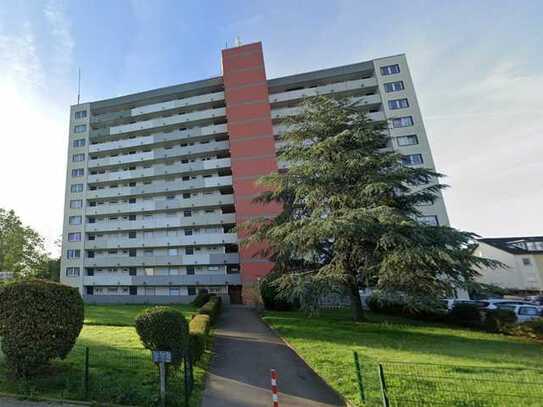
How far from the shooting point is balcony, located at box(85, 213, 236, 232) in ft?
121

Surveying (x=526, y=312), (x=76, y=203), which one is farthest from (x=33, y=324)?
(x=76, y=203)

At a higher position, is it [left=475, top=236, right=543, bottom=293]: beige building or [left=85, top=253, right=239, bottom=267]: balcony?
[left=85, top=253, right=239, bottom=267]: balcony

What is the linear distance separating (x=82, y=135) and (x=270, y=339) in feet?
146

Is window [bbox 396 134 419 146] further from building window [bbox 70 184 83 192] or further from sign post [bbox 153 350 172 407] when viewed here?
building window [bbox 70 184 83 192]

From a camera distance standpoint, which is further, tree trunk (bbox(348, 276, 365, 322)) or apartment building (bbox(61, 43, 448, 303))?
apartment building (bbox(61, 43, 448, 303))

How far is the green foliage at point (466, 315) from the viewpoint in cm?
1785

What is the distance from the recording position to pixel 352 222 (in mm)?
14375

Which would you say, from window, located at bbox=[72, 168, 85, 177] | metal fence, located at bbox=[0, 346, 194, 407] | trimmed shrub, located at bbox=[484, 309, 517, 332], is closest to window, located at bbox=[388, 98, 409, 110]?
trimmed shrub, located at bbox=[484, 309, 517, 332]

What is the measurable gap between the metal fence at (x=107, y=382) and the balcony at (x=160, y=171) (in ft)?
101

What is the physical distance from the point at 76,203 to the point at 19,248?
11732mm

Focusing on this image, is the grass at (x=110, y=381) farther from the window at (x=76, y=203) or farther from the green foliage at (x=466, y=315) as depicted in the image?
the window at (x=76, y=203)

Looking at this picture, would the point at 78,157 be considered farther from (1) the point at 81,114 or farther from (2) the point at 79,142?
(1) the point at 81,114

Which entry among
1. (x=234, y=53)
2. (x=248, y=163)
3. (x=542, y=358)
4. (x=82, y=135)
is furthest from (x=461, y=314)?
(x=82, y=135)

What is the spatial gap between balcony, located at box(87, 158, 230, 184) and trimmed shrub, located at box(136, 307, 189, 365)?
30706 millimetres
